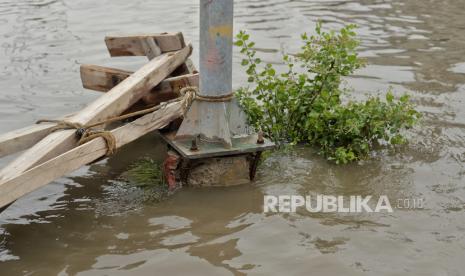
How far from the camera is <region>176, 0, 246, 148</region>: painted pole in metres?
4.97

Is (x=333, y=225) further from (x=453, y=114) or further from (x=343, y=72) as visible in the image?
(x=453, y=114)

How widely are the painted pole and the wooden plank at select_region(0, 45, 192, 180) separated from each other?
2.11ft

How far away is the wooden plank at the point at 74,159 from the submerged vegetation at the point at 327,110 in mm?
773

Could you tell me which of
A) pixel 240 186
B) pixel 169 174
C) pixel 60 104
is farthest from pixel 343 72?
pixel 60 104

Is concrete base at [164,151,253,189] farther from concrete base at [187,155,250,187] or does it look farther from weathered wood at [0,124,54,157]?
weathered wood at [0,124,54,157]

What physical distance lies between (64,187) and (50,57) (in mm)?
4583

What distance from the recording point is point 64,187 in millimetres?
5547

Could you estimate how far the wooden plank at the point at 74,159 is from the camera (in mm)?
4129

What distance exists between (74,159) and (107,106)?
0.86 m

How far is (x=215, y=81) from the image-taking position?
5129 mm

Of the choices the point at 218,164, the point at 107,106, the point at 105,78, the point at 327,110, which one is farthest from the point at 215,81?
the point at 105,78

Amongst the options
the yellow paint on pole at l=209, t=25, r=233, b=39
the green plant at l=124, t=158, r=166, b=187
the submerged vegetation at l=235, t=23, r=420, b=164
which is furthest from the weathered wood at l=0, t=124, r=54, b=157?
the submerged vegetation at l=235, t=23, r=420, b=164

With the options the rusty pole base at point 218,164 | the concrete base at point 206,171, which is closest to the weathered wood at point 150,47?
the rusty pole base at point 218,164

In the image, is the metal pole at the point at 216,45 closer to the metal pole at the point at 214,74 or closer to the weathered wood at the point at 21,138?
the metal pole at the point at 214,74
